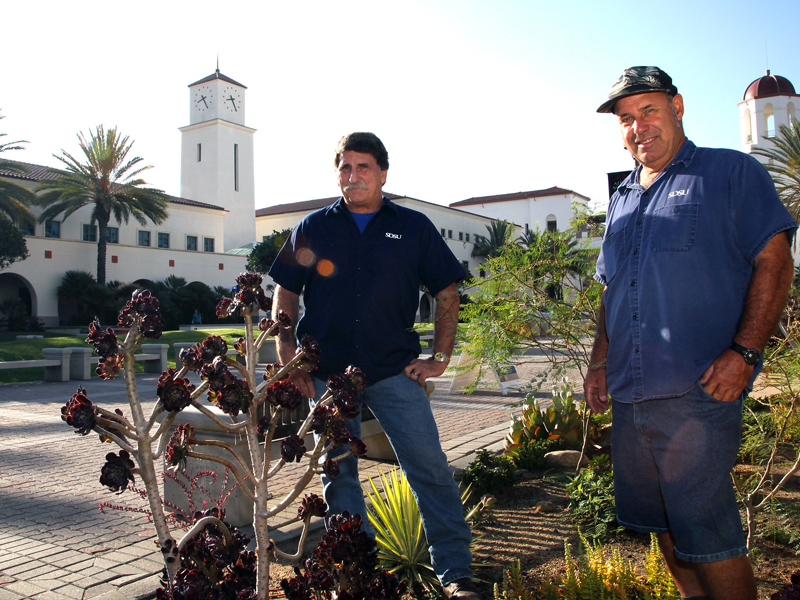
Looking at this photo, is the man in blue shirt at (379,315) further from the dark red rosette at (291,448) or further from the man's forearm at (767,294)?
the man's forearm at (767,294)

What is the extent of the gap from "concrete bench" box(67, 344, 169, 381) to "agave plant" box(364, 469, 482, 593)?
13.6m

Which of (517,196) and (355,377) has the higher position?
(517,196)

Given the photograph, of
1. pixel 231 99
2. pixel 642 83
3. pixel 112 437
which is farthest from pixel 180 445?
pixel 231 99

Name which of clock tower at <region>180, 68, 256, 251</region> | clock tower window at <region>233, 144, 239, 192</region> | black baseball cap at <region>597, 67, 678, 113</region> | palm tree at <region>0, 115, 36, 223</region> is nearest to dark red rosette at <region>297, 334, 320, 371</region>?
black baseball cap at <region>597, 67, 678, 113</region>

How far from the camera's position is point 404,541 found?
2973 mm

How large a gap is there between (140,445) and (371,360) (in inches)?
54.0

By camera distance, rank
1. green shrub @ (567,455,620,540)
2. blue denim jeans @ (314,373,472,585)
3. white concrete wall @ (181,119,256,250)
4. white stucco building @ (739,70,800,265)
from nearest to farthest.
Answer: blue denim jeans @ (314,373,472,585) → green shrub @ (567,455,620,540) → white stucco building @ (739,70,800,265) → white concrete wall @ (181,119,256,250)

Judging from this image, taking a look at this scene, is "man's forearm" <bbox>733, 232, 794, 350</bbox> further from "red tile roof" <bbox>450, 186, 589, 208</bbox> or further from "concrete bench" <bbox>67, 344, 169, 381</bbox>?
"red tile roof" <bbox>450, 186, 589, 208</bbox>

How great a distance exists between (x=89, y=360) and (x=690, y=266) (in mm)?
15641

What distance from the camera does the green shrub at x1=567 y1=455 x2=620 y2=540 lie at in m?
3.33

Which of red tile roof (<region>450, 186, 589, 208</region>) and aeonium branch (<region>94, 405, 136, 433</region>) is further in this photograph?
red tile roof (<region>450, 186, 589, 208</region>)

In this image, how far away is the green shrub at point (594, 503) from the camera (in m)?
3.33

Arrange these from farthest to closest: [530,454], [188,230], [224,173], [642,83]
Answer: [224,173], [188,230], [530,454], [642,83]

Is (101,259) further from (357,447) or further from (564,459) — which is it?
(357,447)
